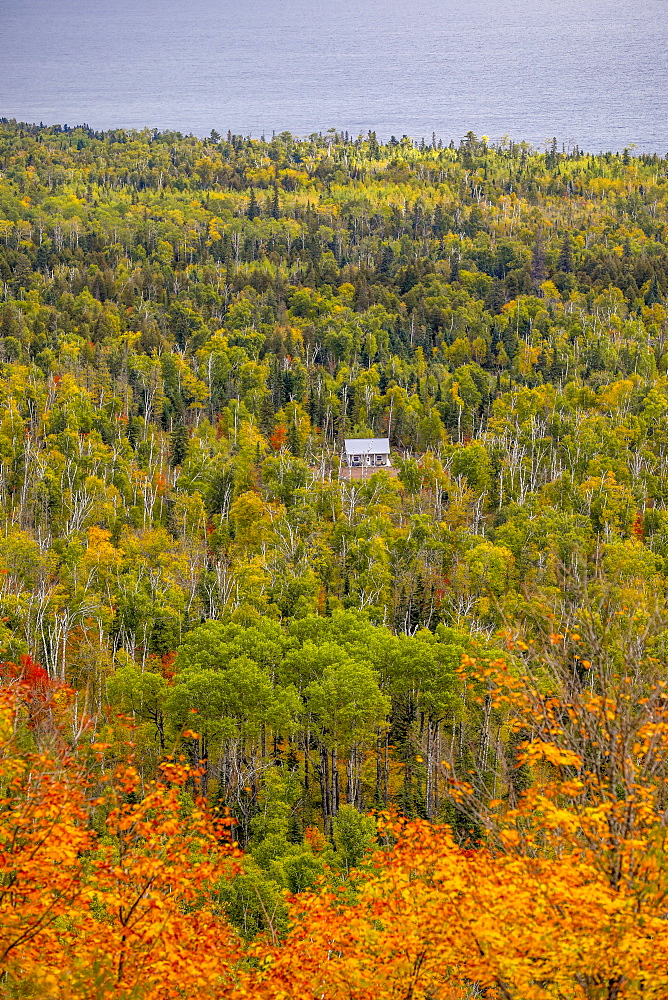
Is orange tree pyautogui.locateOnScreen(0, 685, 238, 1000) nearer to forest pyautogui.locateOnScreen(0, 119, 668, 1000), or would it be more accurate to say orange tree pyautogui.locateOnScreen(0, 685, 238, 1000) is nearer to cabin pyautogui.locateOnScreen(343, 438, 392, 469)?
forest pyautogui.locateOnScreen(0, 119, 668, 1000)

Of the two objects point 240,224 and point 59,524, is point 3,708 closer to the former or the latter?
point 59,524

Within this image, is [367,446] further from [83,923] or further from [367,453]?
[83,923]

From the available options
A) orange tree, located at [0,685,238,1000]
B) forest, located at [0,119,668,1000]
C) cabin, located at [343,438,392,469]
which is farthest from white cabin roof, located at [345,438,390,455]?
orange tree, located at [0,685,238,1000]

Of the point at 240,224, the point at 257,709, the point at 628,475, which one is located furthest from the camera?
the point at 240,224

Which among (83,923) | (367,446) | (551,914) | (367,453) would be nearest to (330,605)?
(83,923)

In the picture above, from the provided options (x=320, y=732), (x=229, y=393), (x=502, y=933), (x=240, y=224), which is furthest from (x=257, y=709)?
(x=240, y=224)

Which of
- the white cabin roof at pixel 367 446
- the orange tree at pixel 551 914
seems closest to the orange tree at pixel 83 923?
the orange tree at pixel 551 914
